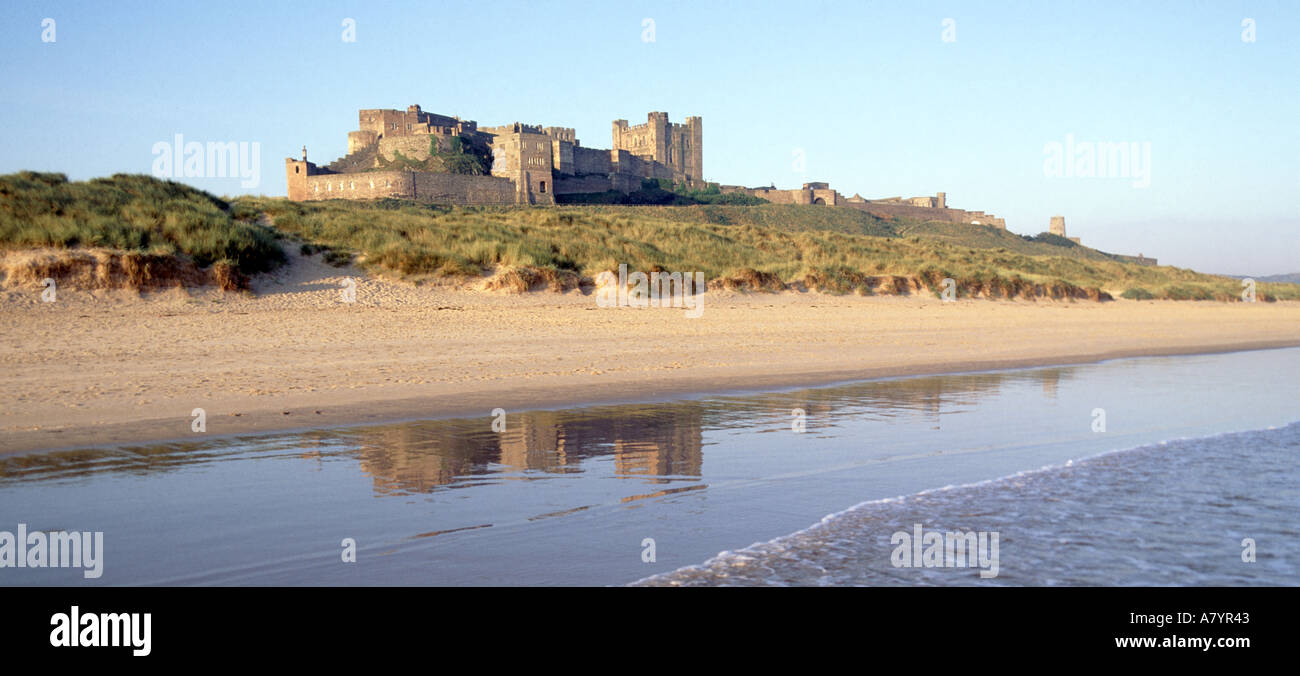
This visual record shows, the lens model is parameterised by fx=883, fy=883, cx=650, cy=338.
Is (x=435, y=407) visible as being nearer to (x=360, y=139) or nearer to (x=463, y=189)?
(x=463, y=189)

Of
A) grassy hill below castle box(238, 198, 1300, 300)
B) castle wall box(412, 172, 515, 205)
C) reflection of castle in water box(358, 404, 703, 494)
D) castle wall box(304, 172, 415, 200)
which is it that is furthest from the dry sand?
castle wall box(412, 172, 515, 205)

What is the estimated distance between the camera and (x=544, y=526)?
181 inches

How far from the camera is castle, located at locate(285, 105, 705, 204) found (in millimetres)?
69812

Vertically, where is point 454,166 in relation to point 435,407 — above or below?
above

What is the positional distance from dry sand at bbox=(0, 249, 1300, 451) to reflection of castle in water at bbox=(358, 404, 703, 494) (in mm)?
886

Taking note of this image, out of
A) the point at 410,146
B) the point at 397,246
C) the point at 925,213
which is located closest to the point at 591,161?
the point at 410,146

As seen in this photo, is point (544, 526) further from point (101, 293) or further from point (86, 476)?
point (101, 293)

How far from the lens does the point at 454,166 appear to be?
7531 centimetres

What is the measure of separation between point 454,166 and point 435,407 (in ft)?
230

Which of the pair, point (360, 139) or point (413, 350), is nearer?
point (413, 350)

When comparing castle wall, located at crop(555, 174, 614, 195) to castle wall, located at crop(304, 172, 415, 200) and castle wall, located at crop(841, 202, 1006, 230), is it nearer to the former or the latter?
castle wall, located at crop(304, 172, 415, 200)

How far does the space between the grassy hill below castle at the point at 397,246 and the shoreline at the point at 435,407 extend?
7.62 meters

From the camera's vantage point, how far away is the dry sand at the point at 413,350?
805 centimetres
